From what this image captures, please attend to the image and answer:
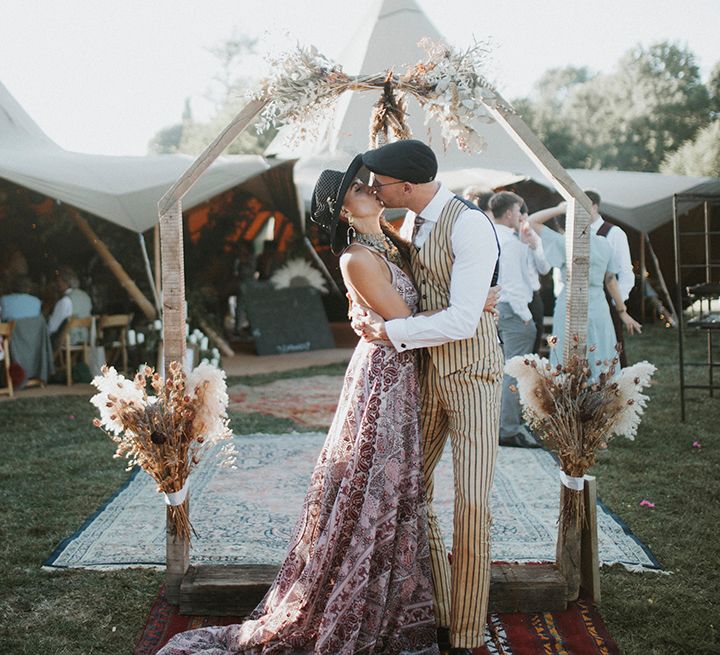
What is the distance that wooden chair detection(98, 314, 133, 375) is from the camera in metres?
9.42

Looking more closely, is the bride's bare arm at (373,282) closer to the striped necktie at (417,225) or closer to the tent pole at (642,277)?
the striped necktie at (417,225)

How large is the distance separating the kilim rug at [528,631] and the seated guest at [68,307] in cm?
663

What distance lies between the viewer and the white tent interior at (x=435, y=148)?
39.6 feet

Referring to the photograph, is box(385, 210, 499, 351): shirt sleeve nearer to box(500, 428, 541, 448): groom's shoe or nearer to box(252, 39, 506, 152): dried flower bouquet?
box(252, 39, 506, 152): dried flower bouquet

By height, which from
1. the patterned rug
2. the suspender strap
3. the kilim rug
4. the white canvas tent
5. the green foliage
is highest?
the green foliage

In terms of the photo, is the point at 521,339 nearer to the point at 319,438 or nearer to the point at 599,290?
the point at 599,290

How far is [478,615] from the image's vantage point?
2920 millimetres

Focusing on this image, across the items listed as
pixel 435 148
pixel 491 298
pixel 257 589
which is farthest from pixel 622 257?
pixel 435 148

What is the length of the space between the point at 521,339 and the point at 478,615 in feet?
11.2

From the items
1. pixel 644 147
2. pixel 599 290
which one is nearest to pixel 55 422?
pixel 599 290

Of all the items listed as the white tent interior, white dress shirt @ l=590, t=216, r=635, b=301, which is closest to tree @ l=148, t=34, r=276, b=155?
the white tent interior

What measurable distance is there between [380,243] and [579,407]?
1.16 meters

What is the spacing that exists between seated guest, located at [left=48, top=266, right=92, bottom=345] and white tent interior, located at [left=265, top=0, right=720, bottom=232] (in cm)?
350

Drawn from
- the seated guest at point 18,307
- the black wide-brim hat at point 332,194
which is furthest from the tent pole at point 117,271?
the black wide-brim hat at point 332,194
